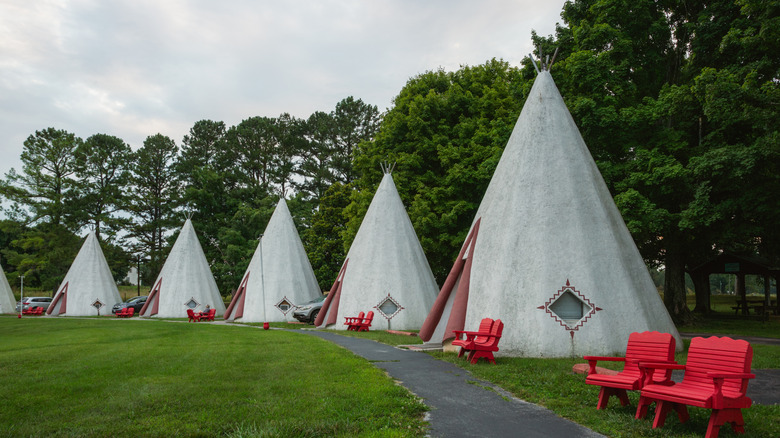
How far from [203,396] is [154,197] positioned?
5116cm

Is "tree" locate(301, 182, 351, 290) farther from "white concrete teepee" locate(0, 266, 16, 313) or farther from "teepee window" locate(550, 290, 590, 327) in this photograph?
"teepee window" locate(550, 290, 590, 327)

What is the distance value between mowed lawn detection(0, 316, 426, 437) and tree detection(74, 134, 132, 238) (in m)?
44.5

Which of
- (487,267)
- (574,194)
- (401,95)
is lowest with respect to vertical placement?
(487,267)

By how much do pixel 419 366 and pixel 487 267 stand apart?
12.8 ft

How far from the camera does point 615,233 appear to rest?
41.1 ft

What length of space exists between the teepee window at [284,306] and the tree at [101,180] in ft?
101

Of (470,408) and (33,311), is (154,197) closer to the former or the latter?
(33,311)

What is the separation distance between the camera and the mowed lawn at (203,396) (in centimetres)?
555

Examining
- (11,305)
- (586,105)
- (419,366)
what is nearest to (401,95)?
(586,105)

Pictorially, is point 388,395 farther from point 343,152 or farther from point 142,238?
point 142,238

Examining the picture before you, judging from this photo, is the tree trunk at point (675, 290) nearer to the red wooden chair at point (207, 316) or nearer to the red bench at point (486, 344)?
the red bench at point (486, 344)

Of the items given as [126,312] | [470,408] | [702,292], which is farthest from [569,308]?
[126,312]

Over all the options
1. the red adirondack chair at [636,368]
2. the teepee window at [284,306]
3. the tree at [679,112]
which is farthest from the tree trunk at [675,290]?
the teepee window at [284,306]

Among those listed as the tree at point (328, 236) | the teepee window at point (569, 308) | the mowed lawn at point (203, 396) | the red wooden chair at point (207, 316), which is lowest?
the red wooden chair at point (207, 316)
